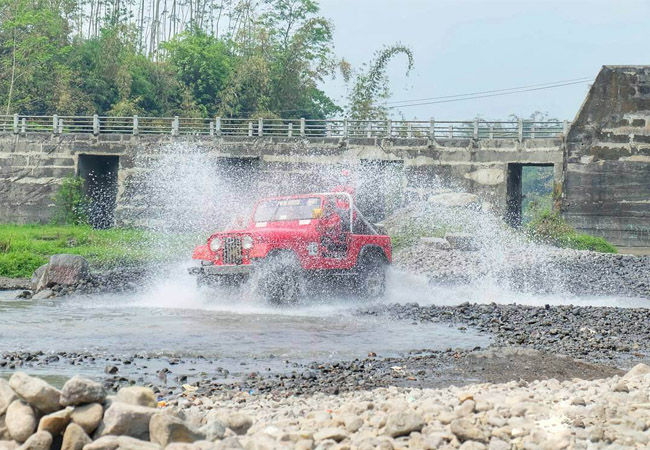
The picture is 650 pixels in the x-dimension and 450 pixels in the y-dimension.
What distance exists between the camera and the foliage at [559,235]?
112 feet

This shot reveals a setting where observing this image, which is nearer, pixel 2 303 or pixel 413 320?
pixel 413 320

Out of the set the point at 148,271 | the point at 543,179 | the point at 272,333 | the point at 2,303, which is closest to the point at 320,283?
the point at 272,333

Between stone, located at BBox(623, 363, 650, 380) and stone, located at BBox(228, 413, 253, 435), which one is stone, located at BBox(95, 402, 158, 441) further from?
stone, located at BBox(623, 363, 650, 380)

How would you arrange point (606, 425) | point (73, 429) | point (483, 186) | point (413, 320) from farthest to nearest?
point (483, 186)
point (413, 320)
point (606, 425)
point (73, 429)

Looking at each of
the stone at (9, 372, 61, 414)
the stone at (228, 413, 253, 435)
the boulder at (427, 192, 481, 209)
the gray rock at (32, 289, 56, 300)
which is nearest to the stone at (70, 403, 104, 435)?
the stone at (9, 372, 61, 414)

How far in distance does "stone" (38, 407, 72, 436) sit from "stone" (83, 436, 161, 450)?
389 mm

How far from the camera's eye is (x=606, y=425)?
6.94 metres

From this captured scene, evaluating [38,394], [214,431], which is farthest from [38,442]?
[214,431]

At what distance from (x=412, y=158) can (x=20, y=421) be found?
1334 inches

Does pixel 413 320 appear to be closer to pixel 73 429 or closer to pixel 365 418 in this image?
pixel 365 418

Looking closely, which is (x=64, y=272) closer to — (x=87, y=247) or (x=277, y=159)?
(x=87, y=247)

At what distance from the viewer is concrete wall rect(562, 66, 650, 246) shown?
3619cm

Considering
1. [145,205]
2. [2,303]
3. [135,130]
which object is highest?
[135,130]

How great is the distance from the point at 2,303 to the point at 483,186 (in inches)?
947
